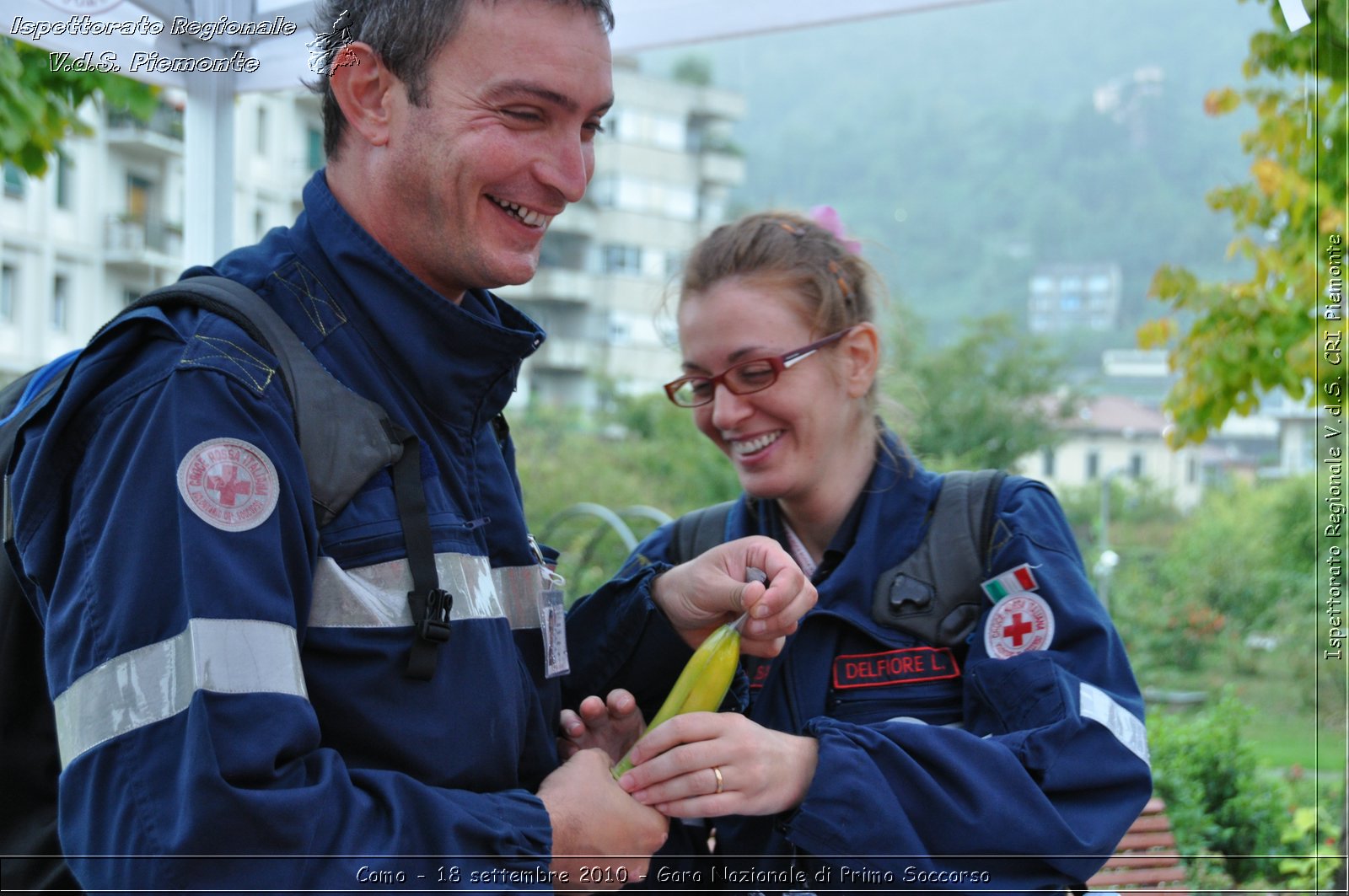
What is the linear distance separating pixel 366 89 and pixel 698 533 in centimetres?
152

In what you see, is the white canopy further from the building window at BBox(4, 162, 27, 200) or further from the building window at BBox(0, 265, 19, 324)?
the building window at BBox(0, 265, 19, 324)

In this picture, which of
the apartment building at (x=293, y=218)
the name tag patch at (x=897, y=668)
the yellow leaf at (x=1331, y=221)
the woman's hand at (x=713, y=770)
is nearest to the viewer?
the woman's hand at (x=713, y=770)

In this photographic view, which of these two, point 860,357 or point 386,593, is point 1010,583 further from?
point 386,593

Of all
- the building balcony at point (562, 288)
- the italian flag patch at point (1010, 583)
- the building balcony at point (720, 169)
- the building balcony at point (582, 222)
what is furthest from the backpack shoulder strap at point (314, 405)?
the building balcony at point (720, 169)

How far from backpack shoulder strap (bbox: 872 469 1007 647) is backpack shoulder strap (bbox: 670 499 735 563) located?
0.56 meters

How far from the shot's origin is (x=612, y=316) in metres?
76.0

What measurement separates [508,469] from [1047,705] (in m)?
1.15

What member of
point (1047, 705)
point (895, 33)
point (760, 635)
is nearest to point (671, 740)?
point (760, 635)

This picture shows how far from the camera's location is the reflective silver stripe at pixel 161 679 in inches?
60.9

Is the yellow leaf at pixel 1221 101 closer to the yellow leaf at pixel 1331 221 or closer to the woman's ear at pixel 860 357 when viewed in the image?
the yellow leaf at pixel 1331 221

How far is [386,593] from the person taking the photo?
5.98ft

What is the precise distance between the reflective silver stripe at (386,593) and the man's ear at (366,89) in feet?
2.32

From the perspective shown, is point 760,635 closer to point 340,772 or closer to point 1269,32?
point 340,772

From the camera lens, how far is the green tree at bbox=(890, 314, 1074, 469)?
4031 centimetres
